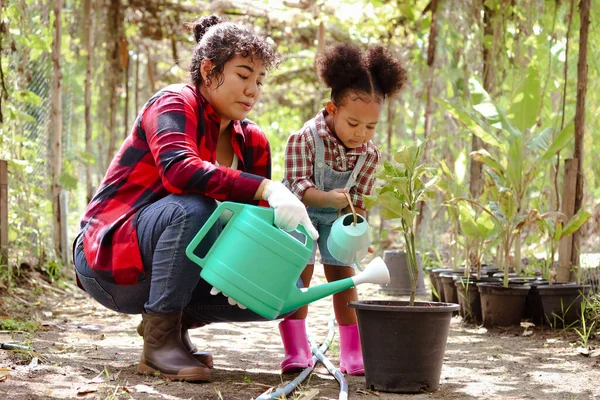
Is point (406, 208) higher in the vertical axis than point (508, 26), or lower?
lower

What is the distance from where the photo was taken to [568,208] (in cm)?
347

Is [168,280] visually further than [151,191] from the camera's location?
No

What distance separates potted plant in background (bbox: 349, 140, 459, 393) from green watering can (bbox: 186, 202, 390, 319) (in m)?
0.26

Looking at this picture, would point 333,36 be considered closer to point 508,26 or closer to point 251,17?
point 251,17

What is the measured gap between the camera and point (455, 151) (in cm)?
523

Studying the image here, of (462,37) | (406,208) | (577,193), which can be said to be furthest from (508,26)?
(406,208)

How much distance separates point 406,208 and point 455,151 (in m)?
3.27

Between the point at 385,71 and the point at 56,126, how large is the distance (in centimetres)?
291

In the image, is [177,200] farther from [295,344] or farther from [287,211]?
[295,344]

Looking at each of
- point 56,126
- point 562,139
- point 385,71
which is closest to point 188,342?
point 385,71

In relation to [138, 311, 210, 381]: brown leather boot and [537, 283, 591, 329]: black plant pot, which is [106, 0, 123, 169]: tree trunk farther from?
[138, 311, 210, 381]: brown leather boot

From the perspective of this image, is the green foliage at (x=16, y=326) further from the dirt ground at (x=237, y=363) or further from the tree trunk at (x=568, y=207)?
the tree trunk at (x=568, y=207)

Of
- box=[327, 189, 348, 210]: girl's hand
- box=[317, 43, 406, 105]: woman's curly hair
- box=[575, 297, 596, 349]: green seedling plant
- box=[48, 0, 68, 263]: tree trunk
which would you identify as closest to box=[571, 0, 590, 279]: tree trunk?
box=[575, 297, 596, 349]: green seedling plant

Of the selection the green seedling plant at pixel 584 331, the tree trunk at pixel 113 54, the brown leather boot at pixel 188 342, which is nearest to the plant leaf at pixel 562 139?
the green seedling plant at pixel 584 331
